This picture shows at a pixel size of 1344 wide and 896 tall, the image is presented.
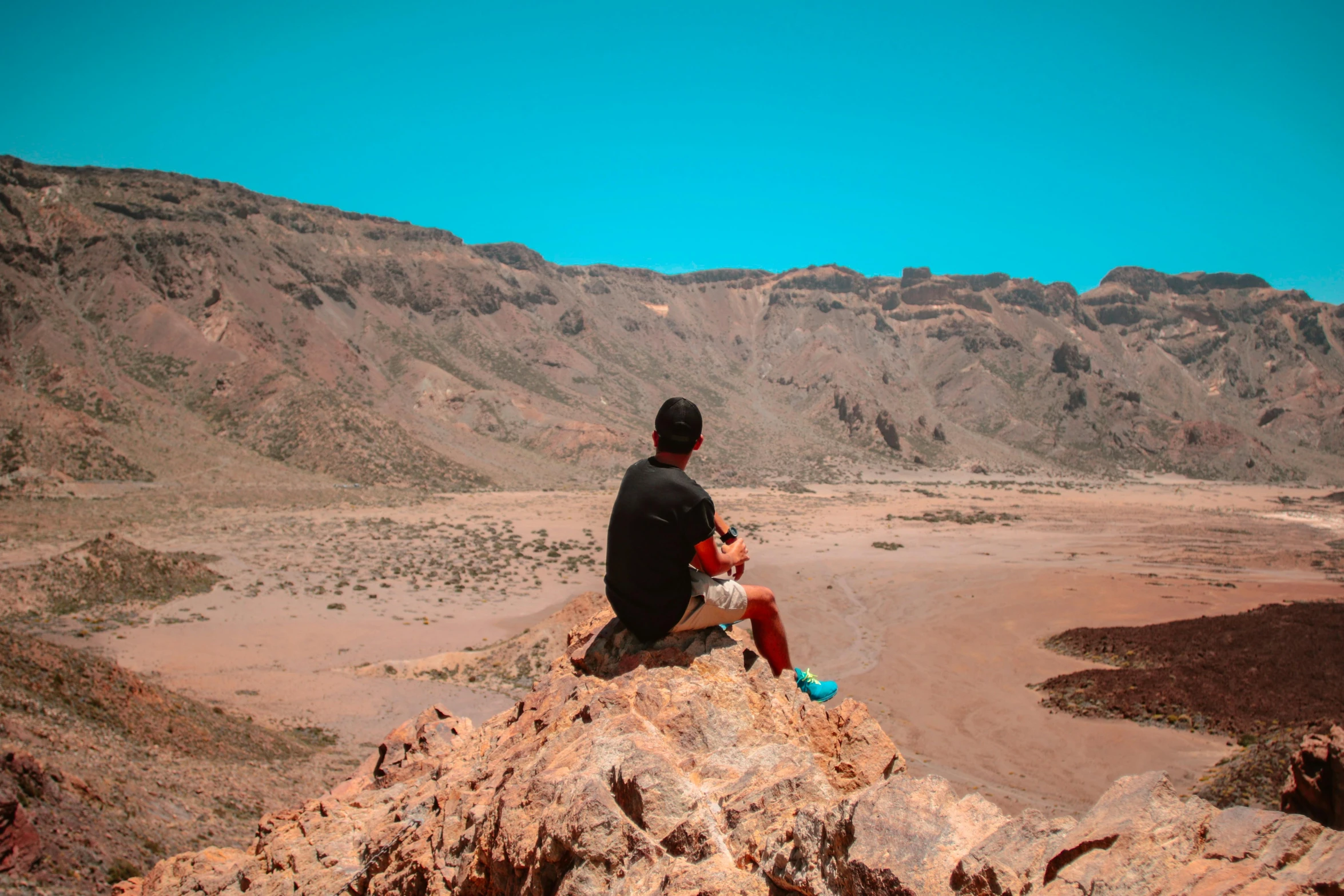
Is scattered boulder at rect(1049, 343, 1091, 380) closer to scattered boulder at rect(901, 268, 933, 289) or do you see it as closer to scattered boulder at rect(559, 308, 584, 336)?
scattered boulder at rect(901, 268, 933, 289)

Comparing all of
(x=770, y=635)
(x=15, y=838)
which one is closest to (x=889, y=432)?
(x=770, y=635)

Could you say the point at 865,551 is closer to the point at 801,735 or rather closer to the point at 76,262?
the point at 801,735

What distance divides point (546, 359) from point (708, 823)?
85.2m

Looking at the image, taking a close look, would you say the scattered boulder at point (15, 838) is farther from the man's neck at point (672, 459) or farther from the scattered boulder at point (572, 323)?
the scattered boulder at point (572, 323)

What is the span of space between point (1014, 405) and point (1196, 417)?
3219 centimetres

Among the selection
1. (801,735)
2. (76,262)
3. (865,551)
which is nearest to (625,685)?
(801,735)

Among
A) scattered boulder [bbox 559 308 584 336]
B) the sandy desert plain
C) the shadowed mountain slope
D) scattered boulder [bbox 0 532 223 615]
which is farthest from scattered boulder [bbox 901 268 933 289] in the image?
scattered boulder [bbox 0 532 223 615]

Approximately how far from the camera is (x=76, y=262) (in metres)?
58.8

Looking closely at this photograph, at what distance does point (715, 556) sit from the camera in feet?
13.6

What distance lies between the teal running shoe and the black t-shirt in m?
0.95

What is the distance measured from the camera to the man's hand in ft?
13.5

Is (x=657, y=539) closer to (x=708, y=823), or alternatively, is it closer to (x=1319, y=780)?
(x=708, y=823)

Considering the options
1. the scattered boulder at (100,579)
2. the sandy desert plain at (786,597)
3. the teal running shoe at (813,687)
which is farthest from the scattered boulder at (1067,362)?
the teal running shoe at (813,687)

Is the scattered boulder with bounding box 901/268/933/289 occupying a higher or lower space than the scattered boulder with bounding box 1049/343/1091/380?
higher
